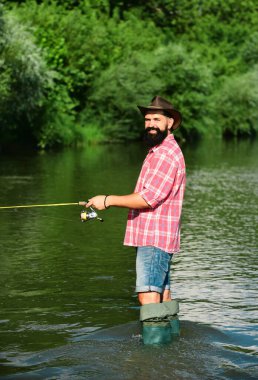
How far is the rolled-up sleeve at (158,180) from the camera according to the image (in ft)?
24.0

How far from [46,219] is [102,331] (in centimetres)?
804

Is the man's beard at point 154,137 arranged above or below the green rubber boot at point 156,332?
above

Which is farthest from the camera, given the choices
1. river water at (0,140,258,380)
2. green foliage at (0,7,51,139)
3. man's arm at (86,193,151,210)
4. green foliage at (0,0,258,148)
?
green foliage at (0,0,258,148)

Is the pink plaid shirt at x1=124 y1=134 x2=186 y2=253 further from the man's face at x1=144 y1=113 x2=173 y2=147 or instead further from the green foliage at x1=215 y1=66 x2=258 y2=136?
the green foliage at x1=215 y1=66 x2=258 y2=136

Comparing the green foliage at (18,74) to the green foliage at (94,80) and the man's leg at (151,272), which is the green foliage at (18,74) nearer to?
the green foliage at (94,80)

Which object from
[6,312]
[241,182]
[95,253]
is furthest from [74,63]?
[6,312]

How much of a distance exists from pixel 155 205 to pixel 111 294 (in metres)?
2.65

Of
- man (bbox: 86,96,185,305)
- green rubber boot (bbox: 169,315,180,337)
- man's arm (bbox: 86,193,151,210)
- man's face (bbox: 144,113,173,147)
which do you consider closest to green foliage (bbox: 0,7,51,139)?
green rubber boot (bbox: 169,315,180,337)

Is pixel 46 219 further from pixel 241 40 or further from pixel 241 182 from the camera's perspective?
pixel 241 40

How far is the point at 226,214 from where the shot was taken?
1712 centimetres

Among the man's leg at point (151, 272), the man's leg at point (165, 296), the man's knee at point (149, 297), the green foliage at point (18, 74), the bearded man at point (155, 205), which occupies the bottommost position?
the man's leg at point (165, 296)

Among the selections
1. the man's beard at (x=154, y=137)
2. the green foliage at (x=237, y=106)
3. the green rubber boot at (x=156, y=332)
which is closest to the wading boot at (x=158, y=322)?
the green rubber boot at (x=156, y=332)

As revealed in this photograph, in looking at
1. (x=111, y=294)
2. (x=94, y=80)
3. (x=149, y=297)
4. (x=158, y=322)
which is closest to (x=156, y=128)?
(x=149, y=297)

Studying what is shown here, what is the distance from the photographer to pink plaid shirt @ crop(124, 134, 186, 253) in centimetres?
736
